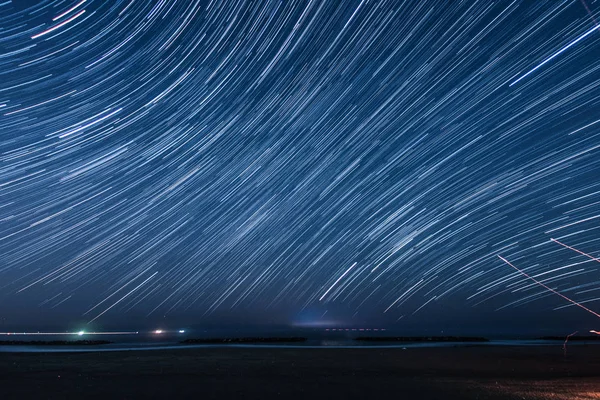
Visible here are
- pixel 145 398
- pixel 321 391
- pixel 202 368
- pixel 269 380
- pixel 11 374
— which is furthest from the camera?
pixel 202 368

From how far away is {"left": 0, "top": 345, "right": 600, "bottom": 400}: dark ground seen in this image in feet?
40.3

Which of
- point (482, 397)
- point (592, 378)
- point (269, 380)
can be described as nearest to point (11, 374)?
point (269, 380)

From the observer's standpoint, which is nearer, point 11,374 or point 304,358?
point 11,374

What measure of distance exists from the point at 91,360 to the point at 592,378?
20070mm

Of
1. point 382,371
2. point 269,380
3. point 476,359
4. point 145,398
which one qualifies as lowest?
point 476,359

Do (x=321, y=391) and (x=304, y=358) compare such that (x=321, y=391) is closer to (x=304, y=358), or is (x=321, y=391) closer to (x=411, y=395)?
(x=411, y=395)

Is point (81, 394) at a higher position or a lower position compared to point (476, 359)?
higher

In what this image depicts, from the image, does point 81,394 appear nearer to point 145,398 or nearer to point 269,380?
point 145,398

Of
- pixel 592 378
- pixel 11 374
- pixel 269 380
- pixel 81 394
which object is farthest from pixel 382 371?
pixel 11 374

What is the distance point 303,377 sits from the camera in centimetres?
1513

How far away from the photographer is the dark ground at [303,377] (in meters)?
12.3

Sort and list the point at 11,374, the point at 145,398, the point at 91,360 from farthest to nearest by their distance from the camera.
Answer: the point at 91,360 → the point at 11,374 → the point at 145,398

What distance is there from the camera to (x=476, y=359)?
2103cm

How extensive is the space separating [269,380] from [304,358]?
7.18 meters
